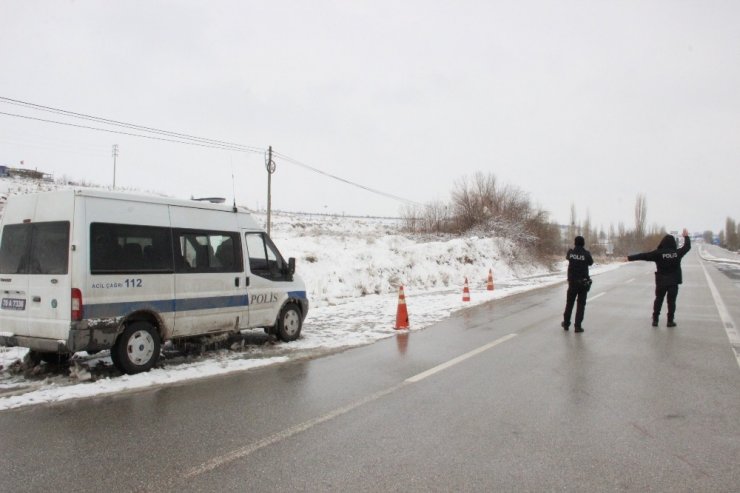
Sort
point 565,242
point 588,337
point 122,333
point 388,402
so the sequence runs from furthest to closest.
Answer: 1. point 565,242
2. point 588,337
3. point 122,333
4. point 388,402

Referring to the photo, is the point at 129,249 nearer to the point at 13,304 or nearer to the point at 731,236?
the point at 13,304

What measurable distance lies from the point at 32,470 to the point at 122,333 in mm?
3181

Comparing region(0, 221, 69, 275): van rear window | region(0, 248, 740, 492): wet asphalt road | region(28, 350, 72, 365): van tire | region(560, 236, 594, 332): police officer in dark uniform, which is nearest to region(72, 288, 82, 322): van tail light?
region(0, 221, 69, 275): van rear window

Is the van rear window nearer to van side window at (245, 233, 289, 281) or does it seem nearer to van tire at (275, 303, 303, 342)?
van side window at (245, 233, 289, 281)

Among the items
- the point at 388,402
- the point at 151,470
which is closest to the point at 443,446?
the point at 388,402

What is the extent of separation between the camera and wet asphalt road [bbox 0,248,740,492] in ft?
12.6

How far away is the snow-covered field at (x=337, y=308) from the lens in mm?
6711

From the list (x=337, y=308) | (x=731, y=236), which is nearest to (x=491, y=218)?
(x=337, y=308)

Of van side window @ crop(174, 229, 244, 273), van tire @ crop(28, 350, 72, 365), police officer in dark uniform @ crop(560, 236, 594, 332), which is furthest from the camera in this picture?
police officer in dark uniform @ crop(560, 236, 594, 332)

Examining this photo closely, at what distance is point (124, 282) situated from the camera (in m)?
7.05

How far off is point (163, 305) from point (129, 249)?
3.20 feet

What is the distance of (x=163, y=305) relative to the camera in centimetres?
752

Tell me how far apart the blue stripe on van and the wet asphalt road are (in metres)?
1.33

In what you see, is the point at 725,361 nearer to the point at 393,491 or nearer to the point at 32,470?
the point at 393,491
